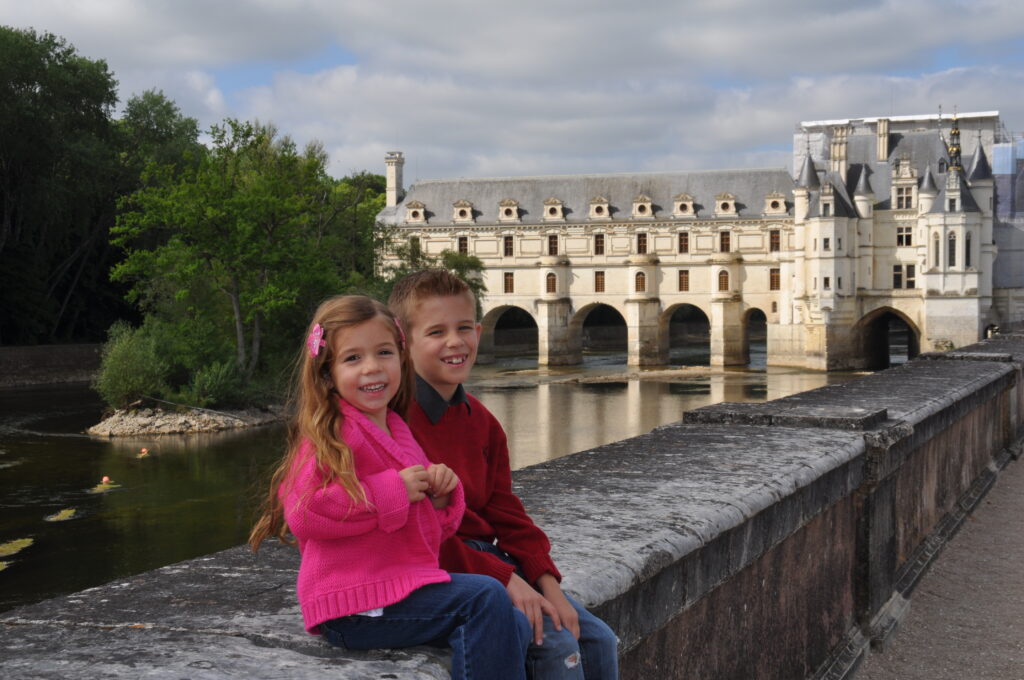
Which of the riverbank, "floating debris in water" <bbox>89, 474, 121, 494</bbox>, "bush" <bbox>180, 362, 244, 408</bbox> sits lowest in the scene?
"floating debris in water" <bbox>89, 474, 121, 494</bbox>

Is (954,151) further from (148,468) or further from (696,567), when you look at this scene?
(696,567)

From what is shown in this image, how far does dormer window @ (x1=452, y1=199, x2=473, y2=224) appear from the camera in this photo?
198 feet

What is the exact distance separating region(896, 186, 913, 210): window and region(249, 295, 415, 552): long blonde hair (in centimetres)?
5300

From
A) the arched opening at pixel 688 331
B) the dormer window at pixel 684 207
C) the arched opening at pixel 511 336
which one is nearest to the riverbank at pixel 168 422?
the arched opening at pixel 511 336

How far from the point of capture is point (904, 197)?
169 ft

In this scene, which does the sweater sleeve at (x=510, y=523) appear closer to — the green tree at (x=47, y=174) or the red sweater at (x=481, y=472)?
the red sweater at (x=481, y=472)

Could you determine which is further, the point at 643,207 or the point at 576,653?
the point at 643,207

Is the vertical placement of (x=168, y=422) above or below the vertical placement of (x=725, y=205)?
below

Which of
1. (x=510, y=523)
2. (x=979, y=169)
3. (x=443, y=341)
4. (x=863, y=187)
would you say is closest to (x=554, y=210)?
(x=863, y=187)

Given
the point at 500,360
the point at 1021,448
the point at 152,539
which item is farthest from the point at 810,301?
the point at 1021,448

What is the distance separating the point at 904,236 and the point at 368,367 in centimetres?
5289

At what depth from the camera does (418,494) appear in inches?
83.8

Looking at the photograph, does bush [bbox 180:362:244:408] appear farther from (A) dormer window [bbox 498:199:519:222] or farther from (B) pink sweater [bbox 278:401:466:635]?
(A) dormer window [bbox 498:199:519:222]

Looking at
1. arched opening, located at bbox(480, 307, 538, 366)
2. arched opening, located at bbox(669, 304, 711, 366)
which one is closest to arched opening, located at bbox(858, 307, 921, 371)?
arched opening, located at bbox(669, 304, 711, 366)
